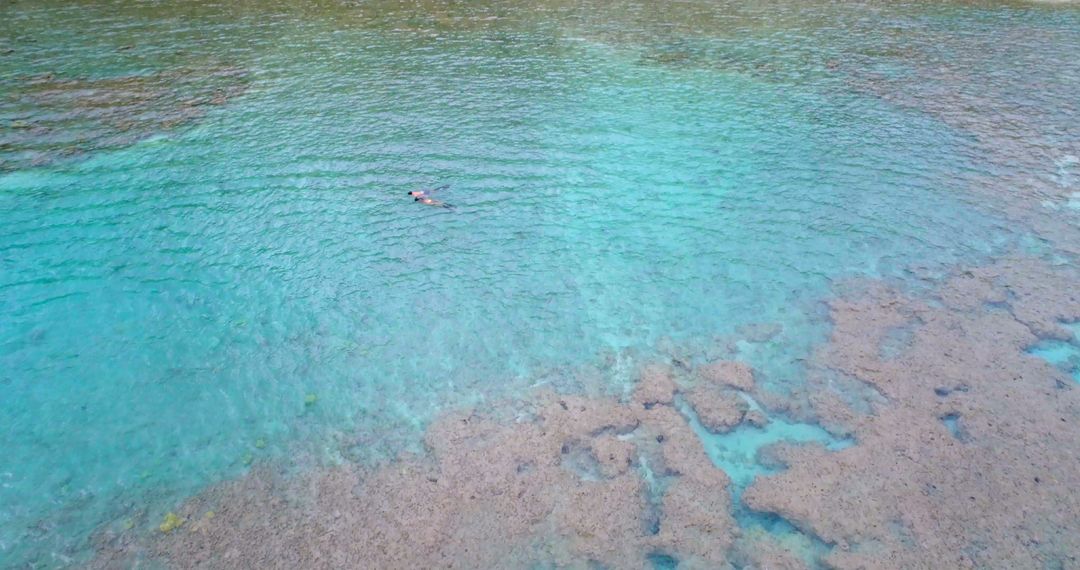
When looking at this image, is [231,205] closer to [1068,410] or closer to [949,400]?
[949,400]

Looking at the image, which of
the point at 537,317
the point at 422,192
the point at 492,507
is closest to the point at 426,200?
the point at 422,192

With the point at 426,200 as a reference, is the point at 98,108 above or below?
above

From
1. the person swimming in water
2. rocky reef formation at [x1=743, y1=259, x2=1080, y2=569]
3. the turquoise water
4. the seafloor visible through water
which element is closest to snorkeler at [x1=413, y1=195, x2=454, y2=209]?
the person swimming in water

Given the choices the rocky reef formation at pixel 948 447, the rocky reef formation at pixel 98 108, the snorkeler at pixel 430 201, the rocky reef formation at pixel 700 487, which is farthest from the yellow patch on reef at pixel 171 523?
the rocky reef formation at pixel 98 108

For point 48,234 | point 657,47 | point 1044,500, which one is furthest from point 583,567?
point 657,47

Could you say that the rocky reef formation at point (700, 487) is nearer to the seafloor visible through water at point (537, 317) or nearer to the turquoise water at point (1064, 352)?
the seafloor visible through water at point (537, 317)

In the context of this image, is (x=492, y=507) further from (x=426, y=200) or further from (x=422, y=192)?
(x=422, y=192)

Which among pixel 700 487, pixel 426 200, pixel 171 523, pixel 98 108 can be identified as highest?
pixel 98 108
